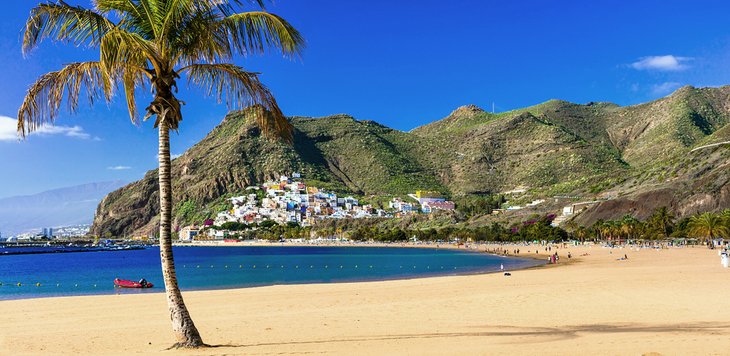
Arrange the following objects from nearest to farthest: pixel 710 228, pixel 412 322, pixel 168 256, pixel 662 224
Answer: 1. pixel 168 256
2. pixel 412 322
3. pixel 710 228
4. pixel 662 224

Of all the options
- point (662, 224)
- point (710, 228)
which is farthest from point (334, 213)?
point (710, 228)

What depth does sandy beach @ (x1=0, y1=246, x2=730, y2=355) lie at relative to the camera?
10852 mm

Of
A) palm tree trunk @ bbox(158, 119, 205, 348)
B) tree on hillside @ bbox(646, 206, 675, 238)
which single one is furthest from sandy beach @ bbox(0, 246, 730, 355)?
tree on hillside @ bbox(646, 206, 675, 238)

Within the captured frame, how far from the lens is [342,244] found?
519ft

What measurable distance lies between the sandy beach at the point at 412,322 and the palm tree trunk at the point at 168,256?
387mm

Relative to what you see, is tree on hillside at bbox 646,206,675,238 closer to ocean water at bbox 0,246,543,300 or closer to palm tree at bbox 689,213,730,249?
palm tree at bbox 689,213,730,249

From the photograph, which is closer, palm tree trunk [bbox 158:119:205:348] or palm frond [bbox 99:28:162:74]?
palm frond [bbox 99:28:162:74]

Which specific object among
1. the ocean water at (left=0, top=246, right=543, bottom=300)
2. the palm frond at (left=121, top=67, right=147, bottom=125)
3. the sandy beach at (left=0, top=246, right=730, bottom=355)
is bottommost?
the ocean water at (left=0, top=246, right=543, bottom=300)

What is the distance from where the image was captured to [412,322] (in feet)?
49.2

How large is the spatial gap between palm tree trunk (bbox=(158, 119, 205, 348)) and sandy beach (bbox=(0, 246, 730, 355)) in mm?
387

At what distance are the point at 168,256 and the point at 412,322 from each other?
744cm

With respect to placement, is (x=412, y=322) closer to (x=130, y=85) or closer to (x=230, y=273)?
(x=130, y=85)

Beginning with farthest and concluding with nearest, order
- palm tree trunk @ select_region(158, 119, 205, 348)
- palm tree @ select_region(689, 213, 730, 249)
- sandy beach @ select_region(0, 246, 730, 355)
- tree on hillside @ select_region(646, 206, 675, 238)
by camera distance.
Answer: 1. tree on hillside @ select_region(646, 206, 675, 238)
2. palm tree @ select_region(689, 213, 730, 249)
3. sandy beach @ select_region(0, 246, 730, 355)
4. palm tree trunk @ select_region(158, 119, 205, 348)

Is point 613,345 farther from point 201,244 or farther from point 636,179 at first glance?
point 201,244
